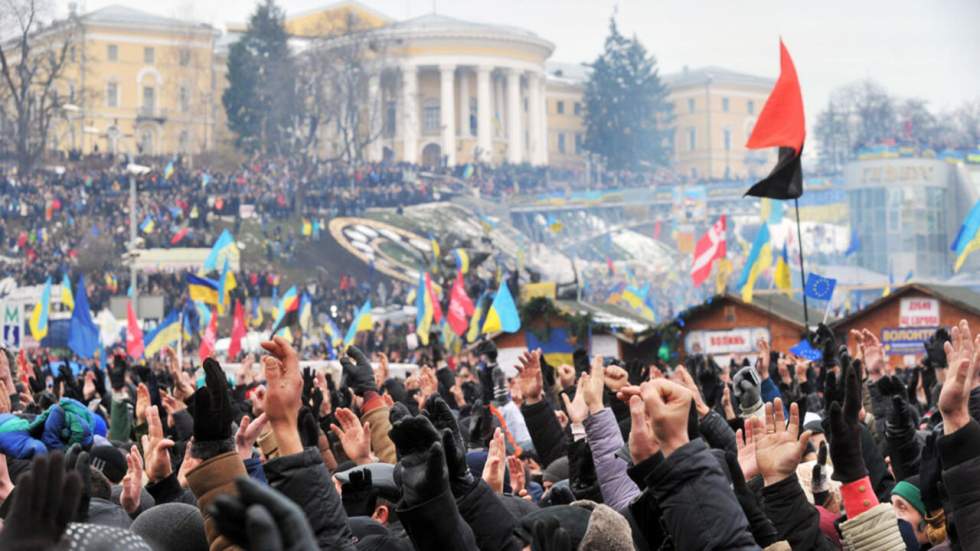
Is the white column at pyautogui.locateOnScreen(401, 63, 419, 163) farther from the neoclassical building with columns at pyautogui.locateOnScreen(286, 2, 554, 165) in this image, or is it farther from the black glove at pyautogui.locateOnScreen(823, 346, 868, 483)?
the black glove at pyautogui.locateOnScreen(823, 346, 868, 483)

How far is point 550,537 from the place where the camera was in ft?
12.5

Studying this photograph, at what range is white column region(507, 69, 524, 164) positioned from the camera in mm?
90562

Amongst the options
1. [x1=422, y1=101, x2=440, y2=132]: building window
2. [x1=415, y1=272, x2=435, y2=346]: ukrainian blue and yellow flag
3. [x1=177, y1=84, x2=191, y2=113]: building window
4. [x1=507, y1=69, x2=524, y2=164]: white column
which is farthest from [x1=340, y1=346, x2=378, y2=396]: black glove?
[x1=507, y1=69, x2=524, y2=164]: white column

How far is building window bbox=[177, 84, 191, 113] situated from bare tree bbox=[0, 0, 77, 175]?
15.4 meters

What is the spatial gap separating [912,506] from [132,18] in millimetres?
81173

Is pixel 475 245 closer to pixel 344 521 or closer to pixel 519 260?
pixel 519 260

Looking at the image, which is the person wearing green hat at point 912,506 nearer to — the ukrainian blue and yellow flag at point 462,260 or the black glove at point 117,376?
the black glove at point 117,376

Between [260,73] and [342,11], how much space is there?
464 inches

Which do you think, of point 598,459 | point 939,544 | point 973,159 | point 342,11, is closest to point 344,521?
point 598,459

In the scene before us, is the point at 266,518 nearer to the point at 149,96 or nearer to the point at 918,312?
the point at 918,312

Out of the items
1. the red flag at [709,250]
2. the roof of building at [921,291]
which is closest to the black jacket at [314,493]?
the roof of building at [921,291]

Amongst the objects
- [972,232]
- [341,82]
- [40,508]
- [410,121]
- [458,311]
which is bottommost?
[458,311]

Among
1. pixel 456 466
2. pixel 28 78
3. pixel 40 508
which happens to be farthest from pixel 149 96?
pixel 40 508

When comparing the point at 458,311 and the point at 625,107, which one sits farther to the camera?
the point at 625,107
